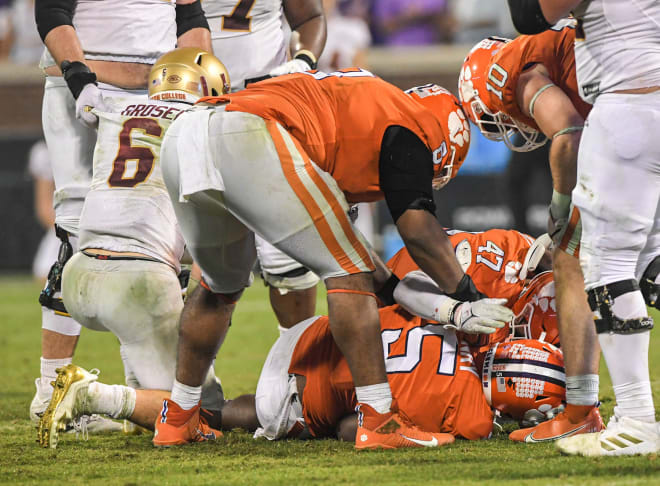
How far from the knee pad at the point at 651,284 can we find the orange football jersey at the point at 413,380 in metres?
0.65

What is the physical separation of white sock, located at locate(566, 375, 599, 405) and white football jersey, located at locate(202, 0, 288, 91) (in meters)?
2.17

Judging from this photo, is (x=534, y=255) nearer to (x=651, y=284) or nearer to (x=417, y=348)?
(x=417, y=348)

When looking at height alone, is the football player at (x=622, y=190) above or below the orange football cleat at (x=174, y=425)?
above

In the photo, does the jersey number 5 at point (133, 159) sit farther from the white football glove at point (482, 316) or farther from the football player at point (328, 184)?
the white football glove at point (482, 316)

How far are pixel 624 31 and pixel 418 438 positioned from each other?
1.35 metres

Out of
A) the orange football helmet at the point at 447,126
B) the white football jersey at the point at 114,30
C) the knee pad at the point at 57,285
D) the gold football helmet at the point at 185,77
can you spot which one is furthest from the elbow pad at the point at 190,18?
the orange football helmet at the point at 447,126

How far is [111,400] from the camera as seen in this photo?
3221 millimetres

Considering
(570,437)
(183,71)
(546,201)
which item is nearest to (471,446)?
(570,437)

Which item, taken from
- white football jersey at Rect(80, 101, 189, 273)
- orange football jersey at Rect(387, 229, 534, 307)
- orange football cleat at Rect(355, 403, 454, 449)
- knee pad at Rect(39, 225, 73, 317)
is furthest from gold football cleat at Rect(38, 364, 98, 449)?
orange football jersey at Rect(387, 229, 534, 307)

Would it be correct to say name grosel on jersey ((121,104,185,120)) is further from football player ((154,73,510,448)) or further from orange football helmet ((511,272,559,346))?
orange football helmet ((511,272,559,346))

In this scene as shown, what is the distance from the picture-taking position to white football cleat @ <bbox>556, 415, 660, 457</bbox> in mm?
2637

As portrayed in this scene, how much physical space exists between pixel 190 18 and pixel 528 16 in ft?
6.35

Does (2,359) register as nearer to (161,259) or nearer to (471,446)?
(161,259)

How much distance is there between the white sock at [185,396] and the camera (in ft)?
10.5
